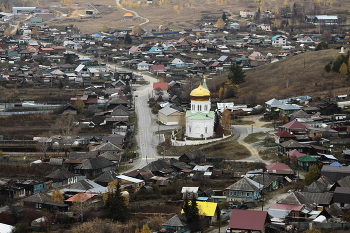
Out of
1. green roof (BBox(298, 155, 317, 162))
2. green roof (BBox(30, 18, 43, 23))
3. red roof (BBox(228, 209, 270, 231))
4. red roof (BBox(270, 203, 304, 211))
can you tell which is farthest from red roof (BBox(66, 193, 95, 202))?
green roof (BBox(30, 18, 43, 23))

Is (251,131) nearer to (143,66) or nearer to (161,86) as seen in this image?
(161,86)

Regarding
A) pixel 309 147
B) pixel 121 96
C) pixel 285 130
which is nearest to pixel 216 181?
pixel 309 147

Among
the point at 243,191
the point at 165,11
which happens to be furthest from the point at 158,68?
the point at 165,11

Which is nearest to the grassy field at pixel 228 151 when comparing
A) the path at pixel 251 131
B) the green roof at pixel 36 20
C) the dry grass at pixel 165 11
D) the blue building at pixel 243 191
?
the path at pixel 251 131

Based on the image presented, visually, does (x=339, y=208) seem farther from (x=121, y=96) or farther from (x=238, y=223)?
(x=121, y=96)

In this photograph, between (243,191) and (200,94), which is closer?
→ (243,191)

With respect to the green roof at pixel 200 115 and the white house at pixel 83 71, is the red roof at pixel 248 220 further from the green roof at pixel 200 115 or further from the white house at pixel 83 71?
the white house at pixel 83 71
